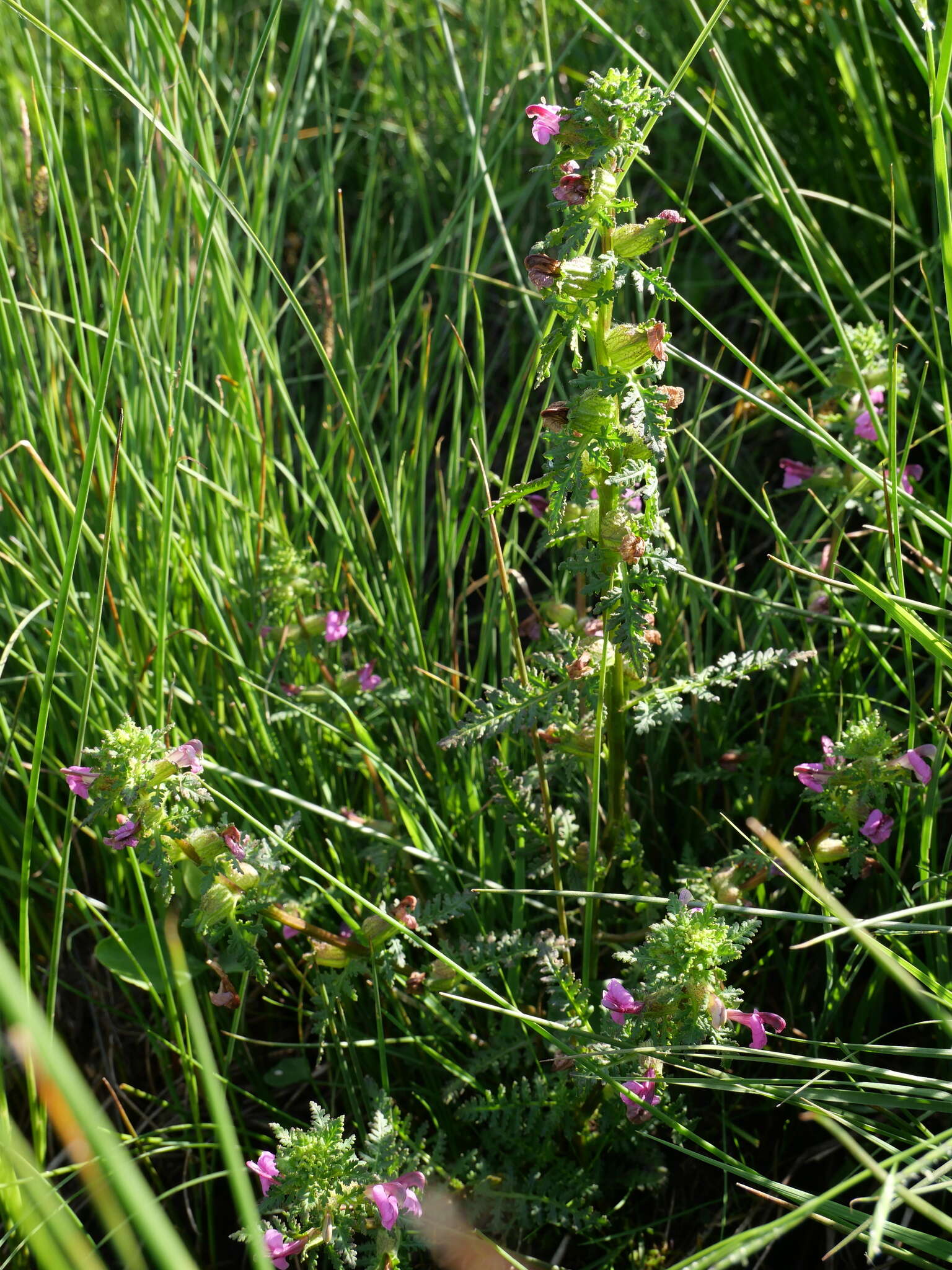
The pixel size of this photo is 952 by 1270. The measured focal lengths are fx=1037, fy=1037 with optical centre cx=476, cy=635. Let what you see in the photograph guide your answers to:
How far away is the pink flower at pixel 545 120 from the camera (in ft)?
2.80

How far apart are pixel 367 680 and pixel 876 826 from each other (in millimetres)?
591

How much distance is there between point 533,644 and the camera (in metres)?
1.38

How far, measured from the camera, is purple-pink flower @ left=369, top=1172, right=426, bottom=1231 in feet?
2.70

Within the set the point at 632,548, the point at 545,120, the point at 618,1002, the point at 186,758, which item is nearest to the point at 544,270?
the point at 545,120

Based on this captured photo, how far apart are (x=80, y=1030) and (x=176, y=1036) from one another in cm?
36

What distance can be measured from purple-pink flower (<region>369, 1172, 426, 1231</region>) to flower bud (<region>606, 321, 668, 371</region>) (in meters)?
0.69

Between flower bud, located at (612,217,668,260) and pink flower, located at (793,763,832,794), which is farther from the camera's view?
pink flower, located at (793,763,832,794)

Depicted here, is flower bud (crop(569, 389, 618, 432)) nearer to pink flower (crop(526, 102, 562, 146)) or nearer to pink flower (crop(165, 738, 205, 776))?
pink flower (crop(526, 102, 562, 146))

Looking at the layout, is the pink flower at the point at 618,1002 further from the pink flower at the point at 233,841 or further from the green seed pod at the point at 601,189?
the green seed pod at the point at 601,189

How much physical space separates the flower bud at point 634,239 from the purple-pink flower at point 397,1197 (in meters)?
0.78

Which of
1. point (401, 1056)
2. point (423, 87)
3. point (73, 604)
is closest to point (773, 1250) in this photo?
point (401, 1056)

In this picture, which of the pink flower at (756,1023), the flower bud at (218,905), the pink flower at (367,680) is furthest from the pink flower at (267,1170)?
the pink flower at (367,680)

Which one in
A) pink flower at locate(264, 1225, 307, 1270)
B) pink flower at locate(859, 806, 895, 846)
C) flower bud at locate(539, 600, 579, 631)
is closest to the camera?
pink flower at locate(264, 1225, 307, 1270)

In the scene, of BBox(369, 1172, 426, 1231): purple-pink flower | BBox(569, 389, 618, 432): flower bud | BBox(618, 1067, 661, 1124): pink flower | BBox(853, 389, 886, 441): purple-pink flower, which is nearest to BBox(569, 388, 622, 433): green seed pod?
BBox(569, 389, 618, 432): flower bud
